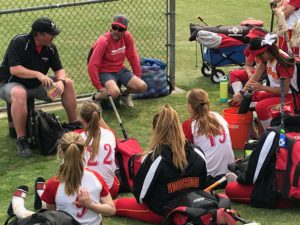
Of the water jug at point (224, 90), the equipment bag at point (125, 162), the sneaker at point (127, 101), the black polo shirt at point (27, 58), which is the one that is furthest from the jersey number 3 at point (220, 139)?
the sneaker at point (127, 101)

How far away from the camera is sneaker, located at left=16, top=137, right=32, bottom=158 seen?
7711mm

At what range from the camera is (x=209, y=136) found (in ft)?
21.6

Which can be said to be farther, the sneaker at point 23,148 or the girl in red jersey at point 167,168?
the sneaker at point 23,148

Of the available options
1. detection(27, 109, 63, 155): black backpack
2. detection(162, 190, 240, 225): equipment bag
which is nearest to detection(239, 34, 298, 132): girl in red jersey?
detection(162, 190, 240, 225): equipment bag

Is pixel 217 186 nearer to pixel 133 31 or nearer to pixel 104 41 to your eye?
pixel 104 41

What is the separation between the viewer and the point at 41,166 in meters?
7.44

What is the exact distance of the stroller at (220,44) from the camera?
9828 mm

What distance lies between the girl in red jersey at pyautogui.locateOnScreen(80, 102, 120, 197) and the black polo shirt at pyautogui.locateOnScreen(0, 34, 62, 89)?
1852mm

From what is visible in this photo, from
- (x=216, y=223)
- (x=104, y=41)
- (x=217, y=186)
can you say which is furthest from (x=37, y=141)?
(x=216, y=223)

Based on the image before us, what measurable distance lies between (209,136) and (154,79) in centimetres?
302

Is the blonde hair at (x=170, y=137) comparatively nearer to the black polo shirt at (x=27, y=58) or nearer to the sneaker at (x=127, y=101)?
the black polo shirt at (x=27, y=58)

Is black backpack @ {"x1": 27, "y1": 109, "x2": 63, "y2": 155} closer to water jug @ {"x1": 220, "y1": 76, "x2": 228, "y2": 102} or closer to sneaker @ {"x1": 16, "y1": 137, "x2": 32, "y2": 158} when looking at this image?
sneaker @ {"x1": 16, "y1": 137, "x2": 32, "y2": 158}

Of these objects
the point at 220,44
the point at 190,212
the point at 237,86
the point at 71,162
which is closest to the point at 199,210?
the point at 190,212

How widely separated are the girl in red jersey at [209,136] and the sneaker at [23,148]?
203 cm
